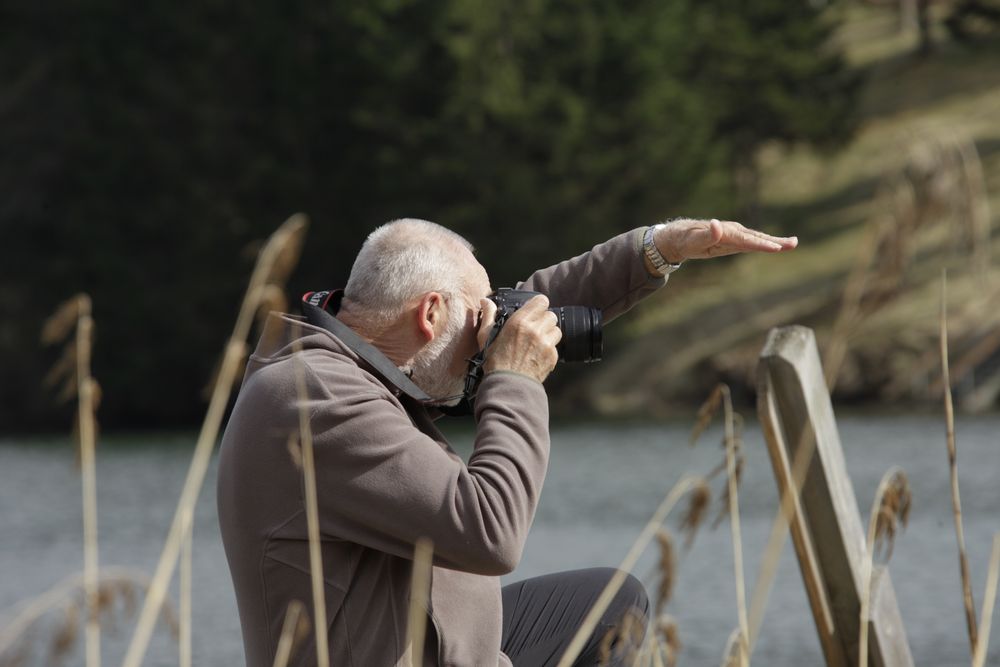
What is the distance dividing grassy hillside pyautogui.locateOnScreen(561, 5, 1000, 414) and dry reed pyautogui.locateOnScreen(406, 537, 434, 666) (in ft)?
36.4

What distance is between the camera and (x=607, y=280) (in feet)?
10.3

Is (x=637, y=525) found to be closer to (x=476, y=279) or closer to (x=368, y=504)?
(x=476, y=279)

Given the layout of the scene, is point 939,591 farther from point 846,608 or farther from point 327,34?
point 327,34

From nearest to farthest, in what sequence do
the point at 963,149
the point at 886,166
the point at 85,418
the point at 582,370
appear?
the point at 963,149
the point at 886,166
the point at 85,418
the point at 582,370

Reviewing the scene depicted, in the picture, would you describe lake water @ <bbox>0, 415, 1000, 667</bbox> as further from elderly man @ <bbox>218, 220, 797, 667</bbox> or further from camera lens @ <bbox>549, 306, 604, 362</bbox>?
camera lens @ <bbox>549, 306, 604, 362</bbox>

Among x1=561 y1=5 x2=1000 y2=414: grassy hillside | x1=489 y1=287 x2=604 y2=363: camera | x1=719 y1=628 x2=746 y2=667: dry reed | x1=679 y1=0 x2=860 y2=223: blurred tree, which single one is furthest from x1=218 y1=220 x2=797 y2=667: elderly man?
x1=679 y1=0 x2=860 y2=223: blurred tree

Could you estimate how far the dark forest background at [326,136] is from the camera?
2414 centimetres

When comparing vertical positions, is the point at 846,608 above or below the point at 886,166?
below

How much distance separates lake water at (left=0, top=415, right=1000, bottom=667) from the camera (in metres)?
7.18

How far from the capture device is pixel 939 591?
770 cm

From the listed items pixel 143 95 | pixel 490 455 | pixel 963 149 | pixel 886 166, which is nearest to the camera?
pixel 963 149

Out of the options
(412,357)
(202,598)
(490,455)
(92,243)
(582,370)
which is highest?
(92,243)

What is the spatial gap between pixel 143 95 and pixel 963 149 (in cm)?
2606

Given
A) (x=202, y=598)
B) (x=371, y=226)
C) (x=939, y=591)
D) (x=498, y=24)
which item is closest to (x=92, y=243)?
(x=371, y=226)
